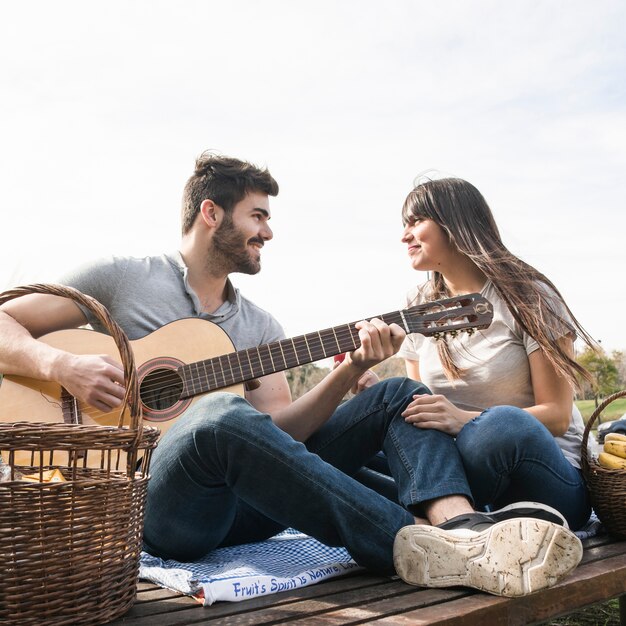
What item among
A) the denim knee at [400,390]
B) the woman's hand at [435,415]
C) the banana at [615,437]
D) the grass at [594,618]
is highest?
the denim knee at [400,390]

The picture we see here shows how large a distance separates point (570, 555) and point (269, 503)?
0.71 m

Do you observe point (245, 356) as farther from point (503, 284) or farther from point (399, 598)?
point (399, 598)

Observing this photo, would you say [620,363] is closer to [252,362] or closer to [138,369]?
[252,362]

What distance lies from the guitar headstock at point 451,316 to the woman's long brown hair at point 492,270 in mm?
153

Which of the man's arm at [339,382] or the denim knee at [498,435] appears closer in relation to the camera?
the denim knee at [498,435]

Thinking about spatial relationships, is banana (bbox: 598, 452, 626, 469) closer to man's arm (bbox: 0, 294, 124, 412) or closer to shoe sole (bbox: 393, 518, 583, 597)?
shoe sole (bbox: 393, 518, 583, 597)

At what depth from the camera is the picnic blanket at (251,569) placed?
166 centimetres

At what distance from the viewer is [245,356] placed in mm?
2590

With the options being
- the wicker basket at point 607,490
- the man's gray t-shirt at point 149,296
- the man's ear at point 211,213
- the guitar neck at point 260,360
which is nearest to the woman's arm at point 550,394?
the wicker basket at point 607,490

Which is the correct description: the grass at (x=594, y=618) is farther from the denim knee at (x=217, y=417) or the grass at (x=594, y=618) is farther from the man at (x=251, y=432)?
the denim knee at (x=217, y=417)

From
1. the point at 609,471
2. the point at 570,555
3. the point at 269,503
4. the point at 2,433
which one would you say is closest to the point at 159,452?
the point at 269,503

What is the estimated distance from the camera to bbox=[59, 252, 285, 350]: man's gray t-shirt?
275 centimetres

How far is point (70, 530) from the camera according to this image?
139 cm

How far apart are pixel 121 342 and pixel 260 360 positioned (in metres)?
1.06
